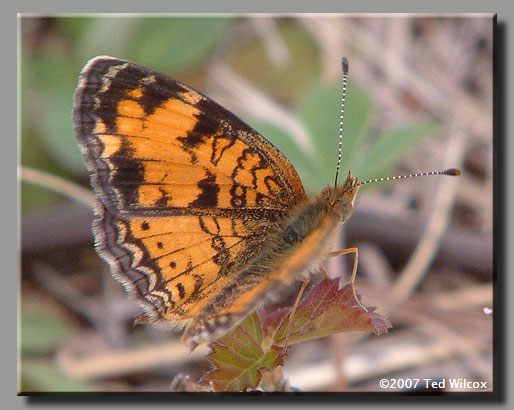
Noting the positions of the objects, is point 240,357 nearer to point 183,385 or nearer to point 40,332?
point 183,385

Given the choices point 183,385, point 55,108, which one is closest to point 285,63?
point 55,108

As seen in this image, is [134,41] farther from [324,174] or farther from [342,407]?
[342,407]

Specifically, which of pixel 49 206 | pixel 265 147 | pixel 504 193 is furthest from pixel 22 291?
pixel 504 193

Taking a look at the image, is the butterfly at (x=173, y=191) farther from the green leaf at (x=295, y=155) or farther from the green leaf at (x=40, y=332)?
the green leaf at (x=40, y=332)

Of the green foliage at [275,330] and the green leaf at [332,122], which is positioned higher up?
the green leaf at [332,122]

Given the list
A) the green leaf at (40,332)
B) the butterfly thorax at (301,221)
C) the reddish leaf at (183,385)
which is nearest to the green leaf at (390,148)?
the butterfly thorax at (301,221)
